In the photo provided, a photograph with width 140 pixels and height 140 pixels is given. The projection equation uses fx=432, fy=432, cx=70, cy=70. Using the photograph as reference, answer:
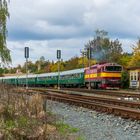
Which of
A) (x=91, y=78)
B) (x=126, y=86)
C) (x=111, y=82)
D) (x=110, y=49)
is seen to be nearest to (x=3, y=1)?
(x=111, y=82)

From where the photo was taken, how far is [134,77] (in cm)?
5944

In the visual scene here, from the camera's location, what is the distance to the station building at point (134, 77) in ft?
185

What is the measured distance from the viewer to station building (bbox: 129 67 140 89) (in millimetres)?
56463

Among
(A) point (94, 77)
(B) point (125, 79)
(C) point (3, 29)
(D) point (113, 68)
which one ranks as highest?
(C) point (3, 29)

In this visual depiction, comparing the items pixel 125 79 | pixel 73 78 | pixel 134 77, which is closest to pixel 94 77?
pixel 134 77

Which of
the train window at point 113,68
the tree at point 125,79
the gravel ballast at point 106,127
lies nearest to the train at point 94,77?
the train window at point 113,68

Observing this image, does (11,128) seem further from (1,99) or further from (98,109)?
(98,109)

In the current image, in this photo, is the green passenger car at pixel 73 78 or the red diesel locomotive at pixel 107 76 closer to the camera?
the red diesel locomotive at pixel 107 76

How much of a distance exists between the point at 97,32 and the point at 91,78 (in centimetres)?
7027

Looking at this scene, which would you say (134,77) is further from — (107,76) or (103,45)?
(103,45)

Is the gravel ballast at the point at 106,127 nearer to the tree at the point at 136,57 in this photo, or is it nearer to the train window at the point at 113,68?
the train window at the point at 113,68

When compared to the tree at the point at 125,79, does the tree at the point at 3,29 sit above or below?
above

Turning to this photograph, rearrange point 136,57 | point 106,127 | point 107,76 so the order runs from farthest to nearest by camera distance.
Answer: point 136,57
point 107,76
point 106,127

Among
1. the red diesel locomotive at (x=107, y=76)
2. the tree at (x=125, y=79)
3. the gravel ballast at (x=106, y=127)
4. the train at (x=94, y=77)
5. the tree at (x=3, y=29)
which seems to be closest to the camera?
the gravel ballast at (x=106, y=127)
